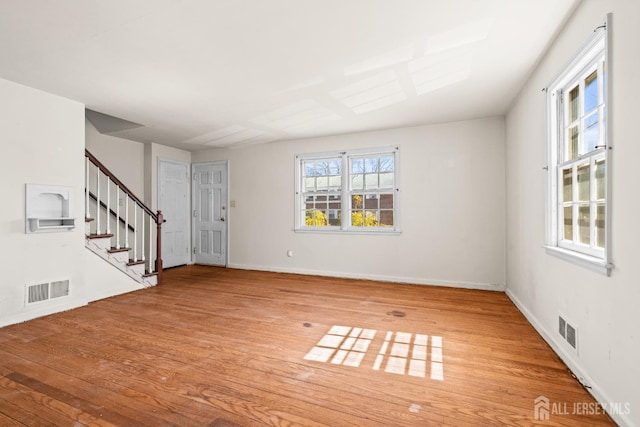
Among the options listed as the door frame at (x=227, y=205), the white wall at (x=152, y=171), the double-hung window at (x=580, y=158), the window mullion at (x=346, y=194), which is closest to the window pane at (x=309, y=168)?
the window mullion at (x=346, y=194)

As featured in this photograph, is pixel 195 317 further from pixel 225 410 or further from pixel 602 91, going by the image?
pixel 602 91

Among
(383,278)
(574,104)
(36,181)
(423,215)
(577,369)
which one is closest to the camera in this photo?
(577,369)

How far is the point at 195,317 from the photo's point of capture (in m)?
3.48

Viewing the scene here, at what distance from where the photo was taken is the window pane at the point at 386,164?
5.29 meters

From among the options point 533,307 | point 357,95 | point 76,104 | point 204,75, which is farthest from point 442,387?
point 76,104

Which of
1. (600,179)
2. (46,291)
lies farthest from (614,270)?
(46,291)

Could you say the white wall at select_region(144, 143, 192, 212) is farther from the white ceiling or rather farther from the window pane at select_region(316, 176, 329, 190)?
the window pane at select_region(316, 176, 329, 190)

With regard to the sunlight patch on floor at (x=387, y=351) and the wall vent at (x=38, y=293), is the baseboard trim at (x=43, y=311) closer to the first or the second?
the wall vent at (x=38, y=293)

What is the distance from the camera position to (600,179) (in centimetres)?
204

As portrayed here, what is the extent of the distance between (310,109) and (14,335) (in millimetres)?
3992

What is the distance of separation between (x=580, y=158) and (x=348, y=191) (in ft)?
11.8

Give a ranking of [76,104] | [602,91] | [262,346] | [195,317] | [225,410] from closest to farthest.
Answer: [225,410]
[602,91]
[262,346]
[195,317]
[76,104]

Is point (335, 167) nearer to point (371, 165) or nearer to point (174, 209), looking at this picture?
point (371, 165)

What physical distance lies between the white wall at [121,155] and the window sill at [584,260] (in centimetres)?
658
